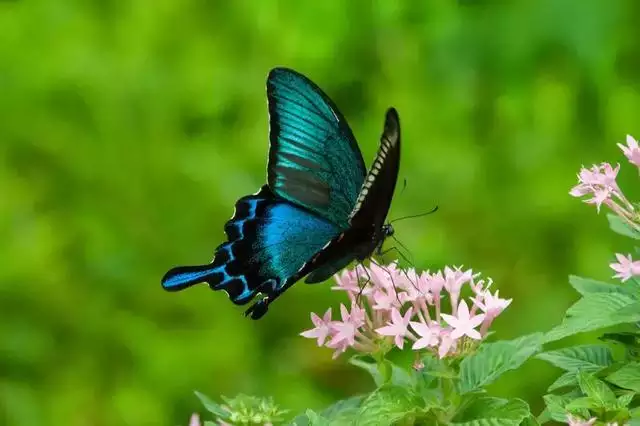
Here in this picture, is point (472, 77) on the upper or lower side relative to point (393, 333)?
upper

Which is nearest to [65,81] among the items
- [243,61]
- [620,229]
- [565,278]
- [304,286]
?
[243,61]

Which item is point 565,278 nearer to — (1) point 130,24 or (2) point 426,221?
(2) point 426,221

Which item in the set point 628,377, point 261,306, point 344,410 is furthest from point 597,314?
point 261,306

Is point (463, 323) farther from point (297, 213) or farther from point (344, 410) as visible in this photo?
point (297, 213)

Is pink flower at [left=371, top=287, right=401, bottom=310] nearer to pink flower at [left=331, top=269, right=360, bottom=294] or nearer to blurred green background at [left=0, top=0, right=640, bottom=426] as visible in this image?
pink flower at [left=331, top=269, right=360, bottom=294]

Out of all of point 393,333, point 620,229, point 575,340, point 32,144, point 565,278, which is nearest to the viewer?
point 393,333

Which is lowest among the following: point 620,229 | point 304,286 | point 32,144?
point 620,229

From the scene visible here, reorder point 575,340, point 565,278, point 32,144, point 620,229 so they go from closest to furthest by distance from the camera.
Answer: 1. point 620,229
2. point 575,340
3. point 565,278
4. point 32,144
